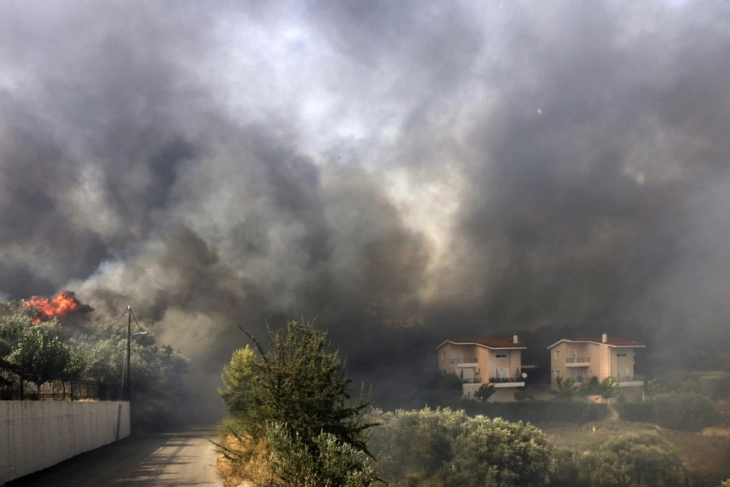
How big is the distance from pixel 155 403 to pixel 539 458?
44.2 m

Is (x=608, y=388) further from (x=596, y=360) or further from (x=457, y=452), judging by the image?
(x=457, y=452)

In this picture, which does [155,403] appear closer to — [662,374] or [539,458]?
[539,458]

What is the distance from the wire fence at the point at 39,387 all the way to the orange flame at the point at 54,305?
32.5m

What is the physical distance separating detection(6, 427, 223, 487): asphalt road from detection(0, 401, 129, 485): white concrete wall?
1.72 feet

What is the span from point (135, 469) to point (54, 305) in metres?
57.8

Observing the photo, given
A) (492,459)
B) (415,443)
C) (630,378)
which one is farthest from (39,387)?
(630,378)

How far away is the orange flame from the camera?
257 feet

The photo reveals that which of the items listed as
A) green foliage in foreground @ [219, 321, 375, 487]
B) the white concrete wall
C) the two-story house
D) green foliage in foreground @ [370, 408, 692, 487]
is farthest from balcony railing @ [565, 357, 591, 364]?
green foliage in foreground @ [219, 321, 375, 487]

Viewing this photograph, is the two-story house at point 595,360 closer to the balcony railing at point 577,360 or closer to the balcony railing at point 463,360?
the balcony railing at point 577,360

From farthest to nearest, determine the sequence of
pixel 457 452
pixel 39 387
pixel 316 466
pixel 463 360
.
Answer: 1. pixel 463 360
2. pixel 457 452
3. pixel 39 387
4. pixel 316 466

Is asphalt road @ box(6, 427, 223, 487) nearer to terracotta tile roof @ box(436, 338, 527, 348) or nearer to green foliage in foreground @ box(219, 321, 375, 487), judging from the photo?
green foliage in foreground @ box(219, 321, 375, 487)

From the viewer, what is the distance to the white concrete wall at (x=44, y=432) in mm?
24609

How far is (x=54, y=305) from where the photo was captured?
3140 inches

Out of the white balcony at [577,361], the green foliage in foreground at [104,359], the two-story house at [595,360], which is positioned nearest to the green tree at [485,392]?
the two-story house at [595,360]
